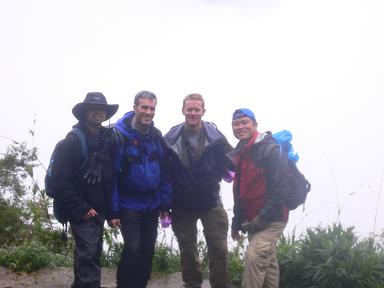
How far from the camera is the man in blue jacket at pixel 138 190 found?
552 cm

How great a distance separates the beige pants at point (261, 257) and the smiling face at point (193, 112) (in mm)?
1421

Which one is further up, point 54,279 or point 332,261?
point 332,261

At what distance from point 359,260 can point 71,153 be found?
3.52m

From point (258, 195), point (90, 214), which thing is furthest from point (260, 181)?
point (90, 214)

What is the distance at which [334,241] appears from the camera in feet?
20.9

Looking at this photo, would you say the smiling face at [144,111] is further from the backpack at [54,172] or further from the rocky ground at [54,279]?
the rocky ground at [54,279]

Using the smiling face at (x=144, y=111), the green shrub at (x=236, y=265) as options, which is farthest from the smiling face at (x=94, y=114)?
the green shrub at (x=236, y=265)

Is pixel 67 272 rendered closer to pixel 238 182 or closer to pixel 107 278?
pixel 107 278

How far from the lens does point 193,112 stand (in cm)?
595

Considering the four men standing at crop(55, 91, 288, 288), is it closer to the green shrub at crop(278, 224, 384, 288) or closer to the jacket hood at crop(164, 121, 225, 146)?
the jacket hood at crop(164, 121, 225, 146)

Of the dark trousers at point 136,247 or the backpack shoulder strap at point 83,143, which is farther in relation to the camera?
the dark trousers at point 136,247

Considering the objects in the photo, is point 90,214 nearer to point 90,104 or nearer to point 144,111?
point 90,104

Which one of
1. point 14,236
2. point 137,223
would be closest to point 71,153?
point 137,223

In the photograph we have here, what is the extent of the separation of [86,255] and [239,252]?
2872mm
